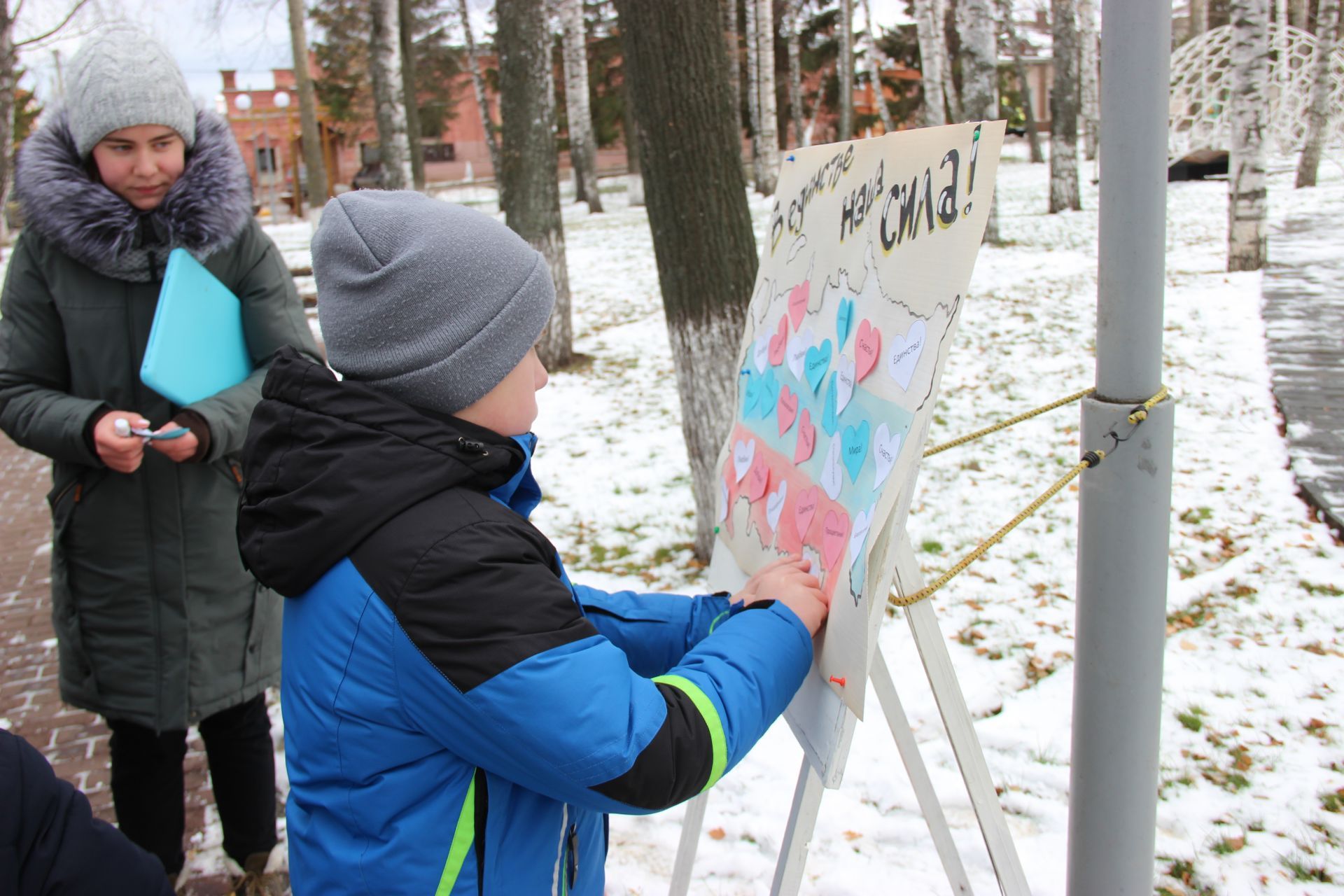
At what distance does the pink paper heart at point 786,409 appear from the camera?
1.99 metres

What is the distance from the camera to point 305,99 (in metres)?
22.2

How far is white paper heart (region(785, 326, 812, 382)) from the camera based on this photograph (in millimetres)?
1971

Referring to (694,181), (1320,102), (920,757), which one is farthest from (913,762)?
(1320,102)

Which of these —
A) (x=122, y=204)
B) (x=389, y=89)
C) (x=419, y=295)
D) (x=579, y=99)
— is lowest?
(x=419, y=295)

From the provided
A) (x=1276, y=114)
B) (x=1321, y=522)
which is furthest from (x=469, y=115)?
(x=1321, y=522)

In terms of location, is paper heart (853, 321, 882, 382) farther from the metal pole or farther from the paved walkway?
the paved walkway

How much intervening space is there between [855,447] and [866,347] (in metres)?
0.17

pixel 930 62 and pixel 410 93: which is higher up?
pixel 410 93

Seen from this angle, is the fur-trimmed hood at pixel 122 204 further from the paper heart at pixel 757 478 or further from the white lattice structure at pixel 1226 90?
the white lattice structure at pixel 1226 90

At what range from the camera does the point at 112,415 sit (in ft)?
7.43

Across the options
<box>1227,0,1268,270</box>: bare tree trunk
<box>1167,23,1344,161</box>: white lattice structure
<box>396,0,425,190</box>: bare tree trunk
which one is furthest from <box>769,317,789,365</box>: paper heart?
<box>396,0,425,190</box>: bare tree trunk

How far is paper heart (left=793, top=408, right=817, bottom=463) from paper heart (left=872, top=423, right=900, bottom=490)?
275mm

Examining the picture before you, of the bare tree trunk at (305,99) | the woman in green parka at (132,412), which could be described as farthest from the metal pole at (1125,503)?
the bare tree trunk at (305,99)

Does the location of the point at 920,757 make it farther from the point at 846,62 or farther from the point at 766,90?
the point at 846,62
